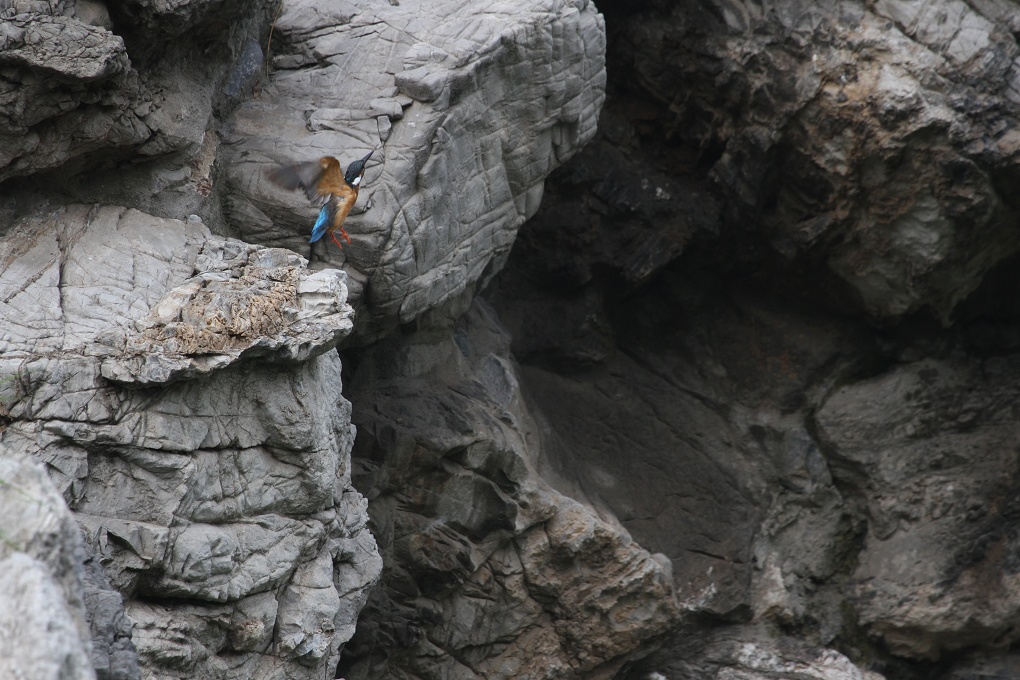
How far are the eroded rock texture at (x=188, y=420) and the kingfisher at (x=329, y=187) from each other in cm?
33

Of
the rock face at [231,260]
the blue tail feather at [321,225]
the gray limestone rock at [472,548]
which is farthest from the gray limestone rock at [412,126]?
the gray limestone rock at [472,548]

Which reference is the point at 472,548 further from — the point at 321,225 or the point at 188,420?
the point at 188,420

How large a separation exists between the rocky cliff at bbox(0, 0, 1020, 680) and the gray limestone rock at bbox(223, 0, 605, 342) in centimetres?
2

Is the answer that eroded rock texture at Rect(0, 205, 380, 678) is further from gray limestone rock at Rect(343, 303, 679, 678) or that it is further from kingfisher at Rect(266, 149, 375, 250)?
gray limestone rock at Rect(343, 303, 679, 678)

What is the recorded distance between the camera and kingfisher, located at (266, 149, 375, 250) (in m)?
4.84

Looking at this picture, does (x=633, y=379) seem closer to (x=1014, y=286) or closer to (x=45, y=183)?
(x=1014, y=286)

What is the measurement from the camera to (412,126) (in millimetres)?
5160

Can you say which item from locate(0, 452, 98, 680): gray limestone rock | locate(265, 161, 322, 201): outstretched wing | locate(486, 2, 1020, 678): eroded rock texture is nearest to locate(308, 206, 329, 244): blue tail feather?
locate(265, 161, 322, 201): outstretched wing

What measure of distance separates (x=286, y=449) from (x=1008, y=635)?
17.4 ft

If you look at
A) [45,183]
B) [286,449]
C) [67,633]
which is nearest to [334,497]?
[286,449]

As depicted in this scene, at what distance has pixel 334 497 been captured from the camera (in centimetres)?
466

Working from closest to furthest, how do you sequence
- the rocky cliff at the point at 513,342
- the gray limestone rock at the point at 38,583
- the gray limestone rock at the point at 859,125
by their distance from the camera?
1. the gray limestone rock at the point at 38,583
2. the rocky cliff at the point at 513,342
3. the gray limestone rock at the point at 859,125

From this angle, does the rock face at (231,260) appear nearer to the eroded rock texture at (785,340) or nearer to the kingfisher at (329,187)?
the kingfisher at (329,187)

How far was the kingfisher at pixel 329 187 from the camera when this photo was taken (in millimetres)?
4844
